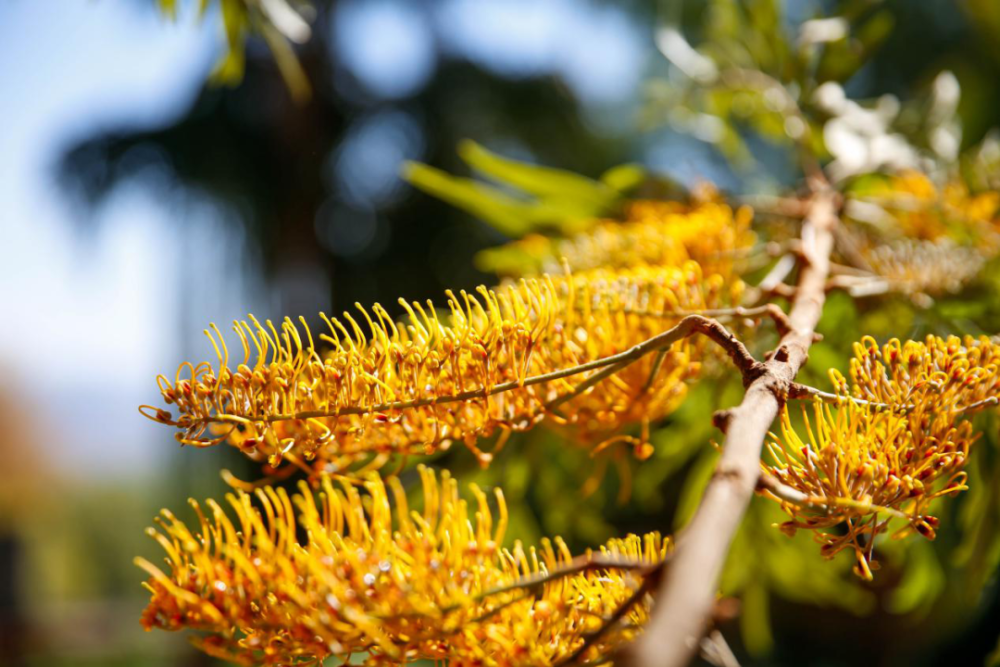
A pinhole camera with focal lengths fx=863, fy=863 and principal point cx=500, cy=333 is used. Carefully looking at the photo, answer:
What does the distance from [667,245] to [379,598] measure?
0.43 feet

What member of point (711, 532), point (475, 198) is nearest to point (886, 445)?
point (711, 532)

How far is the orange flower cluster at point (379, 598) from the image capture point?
0.33ft

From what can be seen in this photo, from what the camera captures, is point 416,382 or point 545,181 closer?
point 416,382

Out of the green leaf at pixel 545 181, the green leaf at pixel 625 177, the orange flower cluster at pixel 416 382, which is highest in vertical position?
the green leaf at pixel 625 177

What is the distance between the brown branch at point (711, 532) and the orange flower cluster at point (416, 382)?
1.0 inches

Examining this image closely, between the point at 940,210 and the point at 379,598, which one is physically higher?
the point at 940,210

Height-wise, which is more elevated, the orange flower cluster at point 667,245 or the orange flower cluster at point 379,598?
the orange flower cluster at point 667,245

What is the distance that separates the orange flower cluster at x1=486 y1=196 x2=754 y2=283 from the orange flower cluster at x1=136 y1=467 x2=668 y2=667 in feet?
0.34

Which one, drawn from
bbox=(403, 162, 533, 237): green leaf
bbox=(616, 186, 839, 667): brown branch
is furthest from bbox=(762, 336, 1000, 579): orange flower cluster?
bbox=(403, 162, 533, 237): green leaf

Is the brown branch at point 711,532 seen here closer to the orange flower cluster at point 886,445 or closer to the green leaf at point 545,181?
the orange flower cluster at point 886,445

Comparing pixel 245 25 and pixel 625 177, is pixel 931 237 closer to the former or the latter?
pixel 625 177

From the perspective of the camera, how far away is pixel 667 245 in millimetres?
209

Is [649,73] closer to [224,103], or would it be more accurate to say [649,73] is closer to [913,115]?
[224,103]

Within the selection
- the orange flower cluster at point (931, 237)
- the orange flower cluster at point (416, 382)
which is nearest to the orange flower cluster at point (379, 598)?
the orange flower cluster at point (416, 382)
